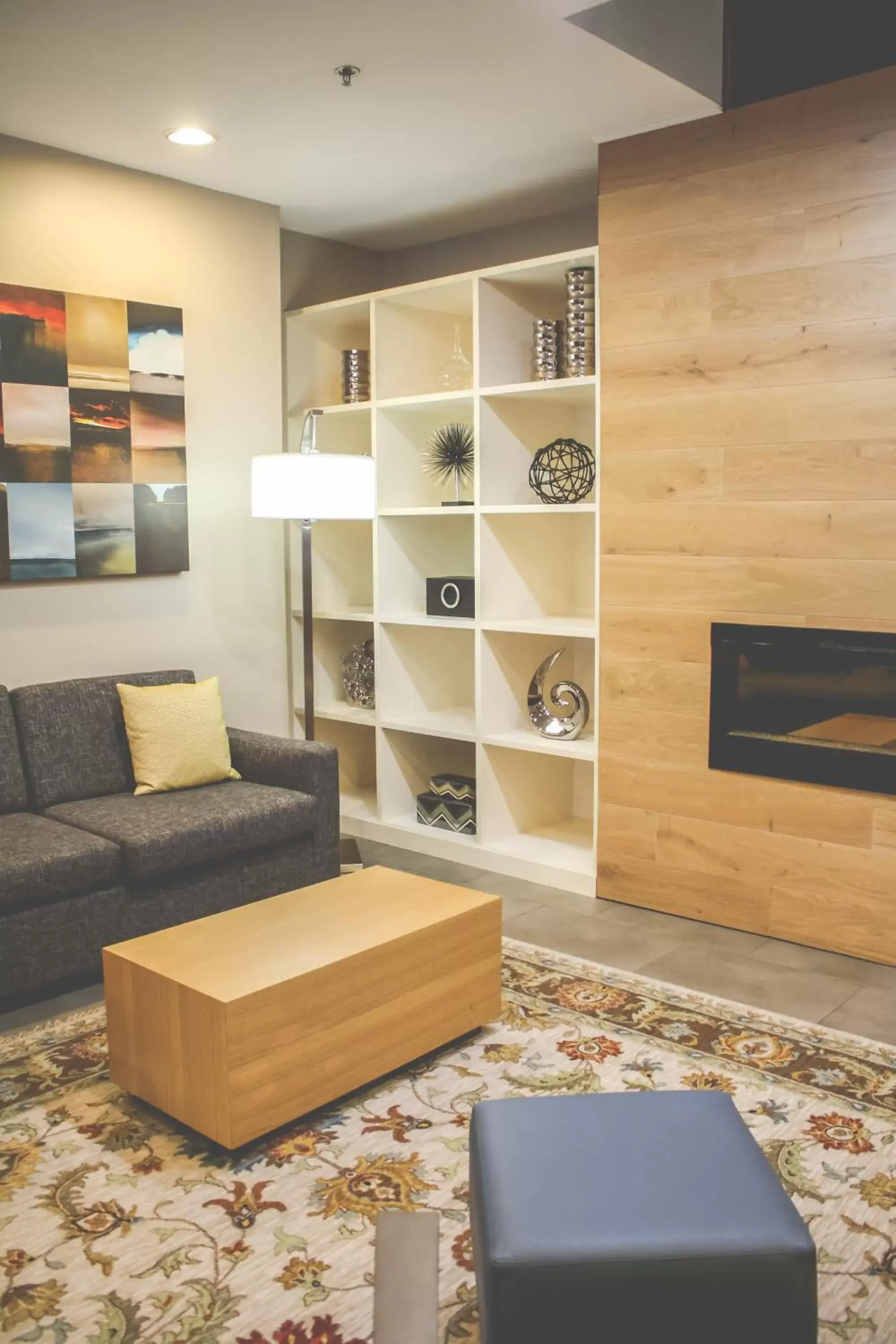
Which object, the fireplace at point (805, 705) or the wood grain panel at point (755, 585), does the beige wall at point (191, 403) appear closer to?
the wood grain panel at point (755, 585)

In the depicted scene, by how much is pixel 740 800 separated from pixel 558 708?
0.89 m

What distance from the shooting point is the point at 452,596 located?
4531mm

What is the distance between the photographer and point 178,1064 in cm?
246

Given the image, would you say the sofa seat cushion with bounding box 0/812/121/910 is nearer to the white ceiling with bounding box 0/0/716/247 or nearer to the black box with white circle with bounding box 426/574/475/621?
the black box with white circle with bounding box 426/574/475/621

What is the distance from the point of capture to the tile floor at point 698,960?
3.14 metres

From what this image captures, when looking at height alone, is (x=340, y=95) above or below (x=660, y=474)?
above

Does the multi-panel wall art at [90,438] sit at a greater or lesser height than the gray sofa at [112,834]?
greater

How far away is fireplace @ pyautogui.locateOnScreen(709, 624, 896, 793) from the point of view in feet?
11.1

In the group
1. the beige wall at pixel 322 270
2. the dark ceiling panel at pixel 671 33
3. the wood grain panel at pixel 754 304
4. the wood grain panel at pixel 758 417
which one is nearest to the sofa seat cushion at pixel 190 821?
the wood grain panel at pixel 758 417

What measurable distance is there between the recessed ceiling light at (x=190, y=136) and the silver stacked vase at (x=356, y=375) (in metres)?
1.17

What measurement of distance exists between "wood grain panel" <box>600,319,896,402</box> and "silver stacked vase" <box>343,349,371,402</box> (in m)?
1.34

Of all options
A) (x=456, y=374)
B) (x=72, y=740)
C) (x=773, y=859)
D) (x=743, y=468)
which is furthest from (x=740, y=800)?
(x=72, y=740)

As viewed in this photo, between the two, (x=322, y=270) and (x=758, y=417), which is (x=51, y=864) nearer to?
(x=758, y=417)

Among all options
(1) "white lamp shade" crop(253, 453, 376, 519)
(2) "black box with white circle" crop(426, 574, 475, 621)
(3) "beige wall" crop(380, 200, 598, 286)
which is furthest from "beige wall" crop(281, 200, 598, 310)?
(2) "black box with white circle" crop(426, 574, 475, 621)
